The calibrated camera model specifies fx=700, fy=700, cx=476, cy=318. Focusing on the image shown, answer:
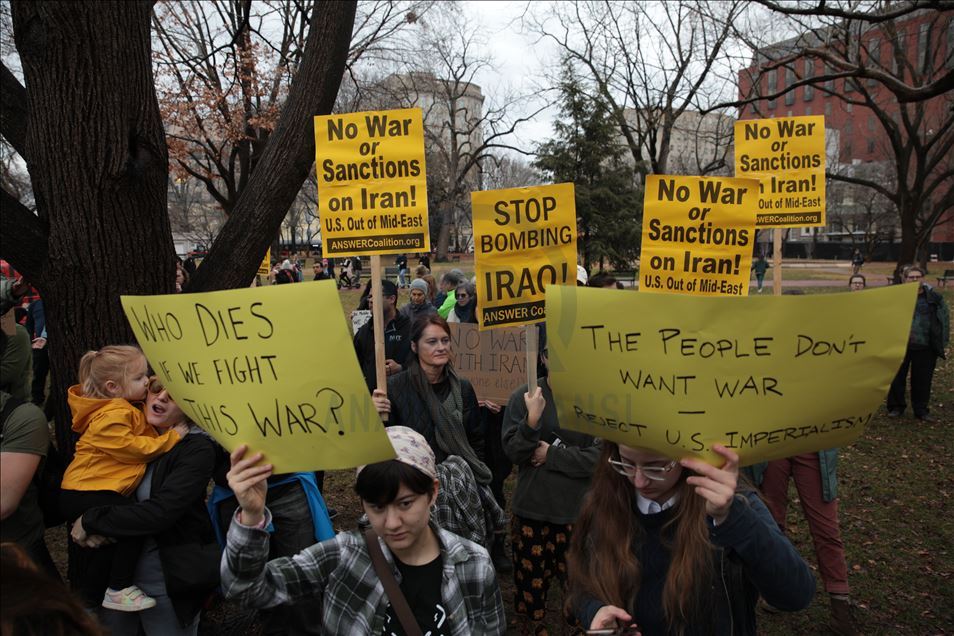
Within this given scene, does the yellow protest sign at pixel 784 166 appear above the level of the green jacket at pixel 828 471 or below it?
above

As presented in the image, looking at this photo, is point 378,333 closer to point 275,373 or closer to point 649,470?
point 275,373

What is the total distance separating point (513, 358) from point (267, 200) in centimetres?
238

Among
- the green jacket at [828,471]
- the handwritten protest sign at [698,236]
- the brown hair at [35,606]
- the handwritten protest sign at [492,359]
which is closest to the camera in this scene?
the brown hair at [35,606]

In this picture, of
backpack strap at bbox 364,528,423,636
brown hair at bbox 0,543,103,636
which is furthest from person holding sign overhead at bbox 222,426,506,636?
brown hair at bbox 0,543,103,636

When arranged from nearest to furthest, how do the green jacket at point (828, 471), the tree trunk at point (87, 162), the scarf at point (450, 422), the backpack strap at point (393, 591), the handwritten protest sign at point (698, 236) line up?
the backpack strap at point (393, 591) → the tree trunk at point (87, 162) → the scarf at point (450, 422) → the green jacket at point (828, 471) → the handwritten protest sign at point (698, 236)

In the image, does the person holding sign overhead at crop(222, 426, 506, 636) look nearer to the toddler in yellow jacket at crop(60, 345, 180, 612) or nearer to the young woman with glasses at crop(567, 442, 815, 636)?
the young woman with glasses at crop(567, 442, 815, 636)

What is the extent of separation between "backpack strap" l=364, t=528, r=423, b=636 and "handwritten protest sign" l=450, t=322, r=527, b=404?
3.50 metres

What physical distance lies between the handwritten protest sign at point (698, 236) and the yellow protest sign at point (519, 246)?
1.05 meters

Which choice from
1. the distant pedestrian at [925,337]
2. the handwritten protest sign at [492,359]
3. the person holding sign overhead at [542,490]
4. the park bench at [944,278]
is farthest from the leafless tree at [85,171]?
the park bench at [944,278]

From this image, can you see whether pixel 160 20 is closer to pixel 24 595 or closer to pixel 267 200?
pixel 267 200

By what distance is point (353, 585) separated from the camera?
2338mm

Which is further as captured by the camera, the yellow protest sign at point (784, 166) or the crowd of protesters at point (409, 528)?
the yellow protest sign at point (784, 166)

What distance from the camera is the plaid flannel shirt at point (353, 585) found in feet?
7.53

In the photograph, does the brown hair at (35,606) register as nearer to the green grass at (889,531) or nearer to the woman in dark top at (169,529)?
the woman in dark top at (169,529)
